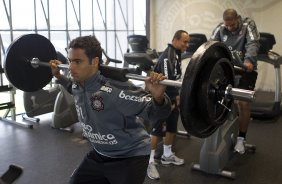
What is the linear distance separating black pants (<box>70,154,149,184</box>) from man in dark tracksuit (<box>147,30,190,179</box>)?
4.32 feet

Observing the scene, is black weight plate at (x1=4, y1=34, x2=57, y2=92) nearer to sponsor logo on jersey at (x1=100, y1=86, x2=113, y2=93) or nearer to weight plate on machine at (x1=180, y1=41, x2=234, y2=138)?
sponsor logo on jersey at (x1=100, y1=86, x2=113, y2=93)

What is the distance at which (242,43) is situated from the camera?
379 centimetres

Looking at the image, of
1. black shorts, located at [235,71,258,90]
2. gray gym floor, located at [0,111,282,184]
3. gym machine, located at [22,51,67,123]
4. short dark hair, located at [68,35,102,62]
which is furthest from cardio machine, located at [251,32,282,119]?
short dark hair, located at [68,35,102,62]

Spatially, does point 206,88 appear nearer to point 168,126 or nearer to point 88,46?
point 88,46

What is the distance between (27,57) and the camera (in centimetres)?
268

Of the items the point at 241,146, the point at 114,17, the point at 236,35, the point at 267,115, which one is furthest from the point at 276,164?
the point at 114,17

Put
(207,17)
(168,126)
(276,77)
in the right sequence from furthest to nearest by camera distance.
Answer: (207,17) < (276,77) < (168,126)

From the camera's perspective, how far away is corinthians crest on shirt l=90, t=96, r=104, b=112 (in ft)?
5.95

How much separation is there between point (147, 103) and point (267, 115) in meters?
4.11

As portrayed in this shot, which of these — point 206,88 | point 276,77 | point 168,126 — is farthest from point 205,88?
point 276,77

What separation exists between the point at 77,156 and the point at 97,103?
2.16m

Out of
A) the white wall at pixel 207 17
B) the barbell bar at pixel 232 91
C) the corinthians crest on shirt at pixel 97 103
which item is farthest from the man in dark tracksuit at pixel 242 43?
the white wall at pixel 207 17

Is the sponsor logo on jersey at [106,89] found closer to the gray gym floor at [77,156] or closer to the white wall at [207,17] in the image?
the gray gym floor at [77,156]

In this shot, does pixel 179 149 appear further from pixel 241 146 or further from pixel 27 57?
pixel 27 57
